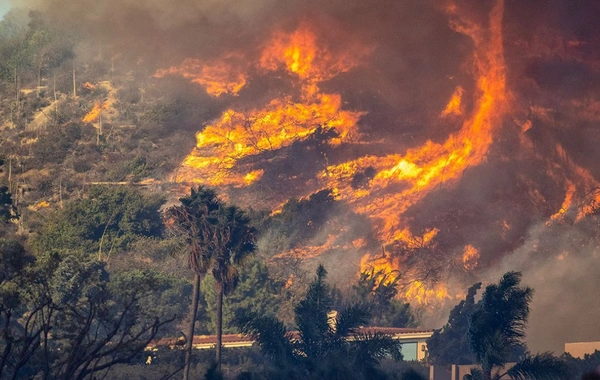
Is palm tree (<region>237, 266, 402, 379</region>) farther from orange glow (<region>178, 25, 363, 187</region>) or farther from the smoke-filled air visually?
orange glow (<region>178, 25, 363, 187</region>)

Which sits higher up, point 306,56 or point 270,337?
point 306,56

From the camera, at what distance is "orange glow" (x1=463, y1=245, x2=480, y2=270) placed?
146000 millimetres

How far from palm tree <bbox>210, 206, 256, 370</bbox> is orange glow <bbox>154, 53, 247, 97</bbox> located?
7961 cm

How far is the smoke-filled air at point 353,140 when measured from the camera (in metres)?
146

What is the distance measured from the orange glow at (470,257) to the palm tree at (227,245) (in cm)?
6255

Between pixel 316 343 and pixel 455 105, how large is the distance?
91897mm

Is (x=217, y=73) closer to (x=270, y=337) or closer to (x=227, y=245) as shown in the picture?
(x=227, y=245)

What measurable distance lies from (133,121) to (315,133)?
28.7m

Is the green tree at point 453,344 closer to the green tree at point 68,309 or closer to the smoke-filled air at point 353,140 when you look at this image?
the green tree at point 68,309

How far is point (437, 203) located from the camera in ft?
493

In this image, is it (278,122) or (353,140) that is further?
(278,122)

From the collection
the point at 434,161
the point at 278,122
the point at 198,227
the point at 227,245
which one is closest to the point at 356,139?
the point at 278,122

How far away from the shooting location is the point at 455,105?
156m

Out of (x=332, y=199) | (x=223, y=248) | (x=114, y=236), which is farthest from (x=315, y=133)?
(x=223, y=248)
